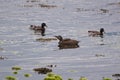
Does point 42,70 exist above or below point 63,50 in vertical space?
below

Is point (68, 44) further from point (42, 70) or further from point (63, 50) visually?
point (42, 70)

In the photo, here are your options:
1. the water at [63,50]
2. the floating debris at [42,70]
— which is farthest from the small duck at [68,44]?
the floating debris at [42,70]

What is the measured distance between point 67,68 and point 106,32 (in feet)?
50.7

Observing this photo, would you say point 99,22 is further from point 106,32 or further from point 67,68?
point 67,68

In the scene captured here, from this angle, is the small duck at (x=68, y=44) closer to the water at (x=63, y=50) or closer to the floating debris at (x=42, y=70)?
the water at (x=63, y=50)

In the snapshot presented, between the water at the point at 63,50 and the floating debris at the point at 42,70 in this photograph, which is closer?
the floating debris at the point at 42,70

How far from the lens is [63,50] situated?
31.8 m

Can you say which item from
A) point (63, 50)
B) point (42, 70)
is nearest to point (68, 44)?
point (63, 50)


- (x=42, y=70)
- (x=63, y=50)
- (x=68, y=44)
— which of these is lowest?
(x=42, y=70)

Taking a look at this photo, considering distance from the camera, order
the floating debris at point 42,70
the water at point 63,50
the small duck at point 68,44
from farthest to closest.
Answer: the small duck at point 68,44 → the water at point 63,50 → the floating debris at point 42,70

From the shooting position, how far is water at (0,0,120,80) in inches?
990

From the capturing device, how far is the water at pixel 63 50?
25.2 m

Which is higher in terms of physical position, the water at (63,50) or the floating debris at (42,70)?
the water at (63,50)

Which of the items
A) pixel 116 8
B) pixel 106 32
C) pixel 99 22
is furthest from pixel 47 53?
pixel 116 8
